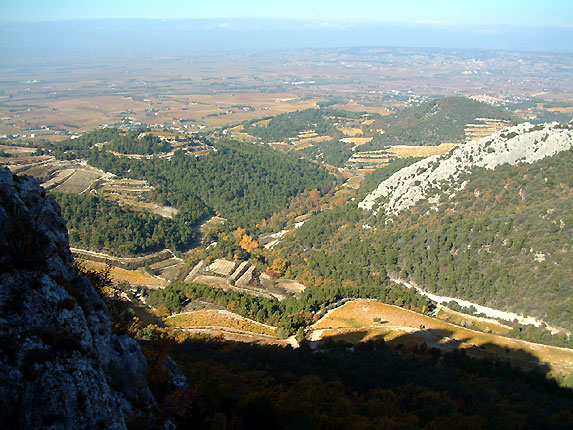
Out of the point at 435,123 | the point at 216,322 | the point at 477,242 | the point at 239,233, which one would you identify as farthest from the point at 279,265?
the point at 435,123

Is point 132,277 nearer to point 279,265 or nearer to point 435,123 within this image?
point 279,265

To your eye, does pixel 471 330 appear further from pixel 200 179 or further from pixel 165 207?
pixel 200 179

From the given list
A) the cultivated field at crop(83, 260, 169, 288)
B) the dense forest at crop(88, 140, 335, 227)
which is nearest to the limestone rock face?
the cultivated field at crop(83, 260, 169, 288)

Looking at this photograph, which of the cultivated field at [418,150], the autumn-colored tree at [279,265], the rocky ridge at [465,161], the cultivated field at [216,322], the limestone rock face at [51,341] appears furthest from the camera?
the cultivated field at [418,150]

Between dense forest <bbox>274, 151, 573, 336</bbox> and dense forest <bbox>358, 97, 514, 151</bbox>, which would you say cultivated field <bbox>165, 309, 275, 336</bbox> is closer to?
dense forest <bbox>274, 151, 573, 336</bbox>

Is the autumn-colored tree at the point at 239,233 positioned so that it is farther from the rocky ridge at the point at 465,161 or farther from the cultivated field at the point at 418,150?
the cultivated field at the point at 418,150

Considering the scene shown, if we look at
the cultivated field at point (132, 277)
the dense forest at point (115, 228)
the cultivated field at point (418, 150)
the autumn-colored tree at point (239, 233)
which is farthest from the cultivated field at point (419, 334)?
the cultivated field at point (418, 150)

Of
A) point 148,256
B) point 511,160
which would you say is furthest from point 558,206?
point 148,256
